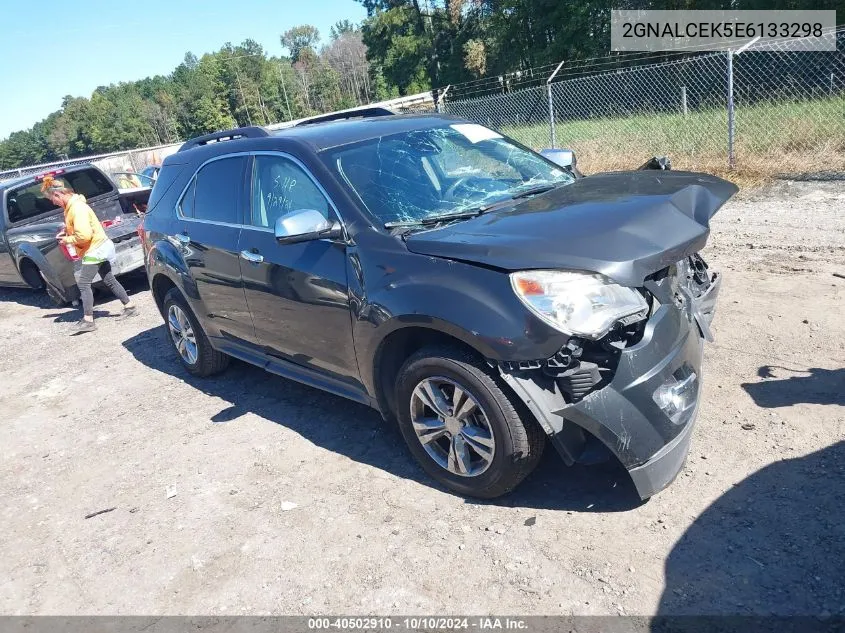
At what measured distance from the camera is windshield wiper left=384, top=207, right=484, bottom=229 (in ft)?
11.6

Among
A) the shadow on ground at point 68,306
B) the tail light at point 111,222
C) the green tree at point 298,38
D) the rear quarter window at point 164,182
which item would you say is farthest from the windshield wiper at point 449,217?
the green tree at point 298,38

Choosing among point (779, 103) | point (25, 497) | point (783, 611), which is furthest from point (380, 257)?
point (779, 103)

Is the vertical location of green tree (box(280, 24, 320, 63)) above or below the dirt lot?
above

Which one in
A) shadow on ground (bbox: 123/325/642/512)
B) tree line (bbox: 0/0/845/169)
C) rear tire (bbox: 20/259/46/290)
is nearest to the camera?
shadow on ground (bbox: 123/325/642/512)

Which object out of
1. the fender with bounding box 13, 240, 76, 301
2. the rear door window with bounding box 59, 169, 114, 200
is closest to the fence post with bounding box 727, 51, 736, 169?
the rear door window with bounding box 59, 169, 114, 200

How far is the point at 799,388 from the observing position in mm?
3953

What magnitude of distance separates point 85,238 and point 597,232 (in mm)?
6583

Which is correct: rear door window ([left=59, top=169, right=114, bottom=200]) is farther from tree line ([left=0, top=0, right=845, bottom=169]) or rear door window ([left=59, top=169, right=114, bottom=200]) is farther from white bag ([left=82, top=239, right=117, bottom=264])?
tree line ([left=0, top=0, right=845, bottom=169])

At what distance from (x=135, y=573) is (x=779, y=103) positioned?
41.8 ft

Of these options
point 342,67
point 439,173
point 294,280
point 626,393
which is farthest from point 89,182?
point 342,67

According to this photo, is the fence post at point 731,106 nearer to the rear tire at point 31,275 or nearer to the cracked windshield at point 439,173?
the cracked windshield at point 439,173

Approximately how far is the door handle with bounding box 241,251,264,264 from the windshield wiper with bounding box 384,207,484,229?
1.07 m

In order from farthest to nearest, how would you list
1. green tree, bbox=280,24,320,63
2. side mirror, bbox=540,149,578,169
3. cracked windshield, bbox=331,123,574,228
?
green tree, bbox=280,24,320,63 < side mirror, bbox=540,149,578,169 < cracked windshield, bbox=331,123,574,228

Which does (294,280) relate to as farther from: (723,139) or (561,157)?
(723,139)
